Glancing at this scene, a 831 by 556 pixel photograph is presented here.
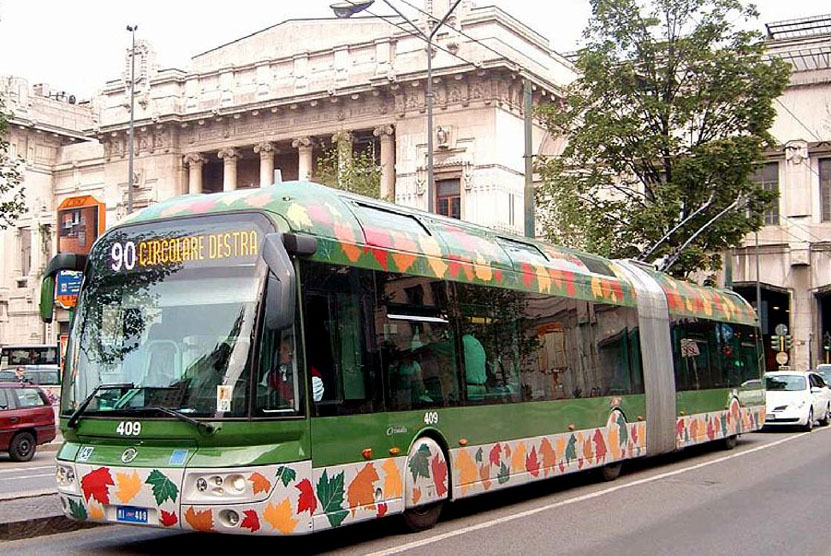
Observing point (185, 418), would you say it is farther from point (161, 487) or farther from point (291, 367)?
point (291, 367)

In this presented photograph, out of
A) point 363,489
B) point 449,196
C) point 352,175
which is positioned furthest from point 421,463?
point 449,196

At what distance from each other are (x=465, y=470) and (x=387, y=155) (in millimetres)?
45514

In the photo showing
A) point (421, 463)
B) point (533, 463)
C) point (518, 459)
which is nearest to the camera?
point (421, 463)

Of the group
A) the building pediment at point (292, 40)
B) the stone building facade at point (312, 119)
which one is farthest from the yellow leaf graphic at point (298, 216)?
the building pediment at point (292, 40)

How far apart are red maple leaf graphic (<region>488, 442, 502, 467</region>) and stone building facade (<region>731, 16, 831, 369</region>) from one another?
4296 centimetres

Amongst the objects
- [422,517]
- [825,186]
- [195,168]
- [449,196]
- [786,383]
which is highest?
[195,168]

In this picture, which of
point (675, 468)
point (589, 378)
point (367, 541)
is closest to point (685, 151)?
point (675, 468)

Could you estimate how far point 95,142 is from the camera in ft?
244

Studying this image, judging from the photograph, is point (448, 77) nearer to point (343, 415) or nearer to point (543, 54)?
point (543, 54)

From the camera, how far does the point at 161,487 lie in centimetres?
883

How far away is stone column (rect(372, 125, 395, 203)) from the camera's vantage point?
56.0 meters

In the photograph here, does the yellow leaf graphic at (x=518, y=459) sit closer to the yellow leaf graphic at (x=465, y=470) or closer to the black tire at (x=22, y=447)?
the yellow leaf graphic at (x=465, y=470)

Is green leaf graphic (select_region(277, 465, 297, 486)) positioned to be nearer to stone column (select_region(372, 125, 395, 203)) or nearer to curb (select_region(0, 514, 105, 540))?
curb (select_region(0, 514, 105, 540))

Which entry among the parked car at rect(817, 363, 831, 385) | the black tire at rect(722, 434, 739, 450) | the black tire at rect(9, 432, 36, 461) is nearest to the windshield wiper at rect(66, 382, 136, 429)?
A: the black tire at rect(9, 432, 36, 461)
